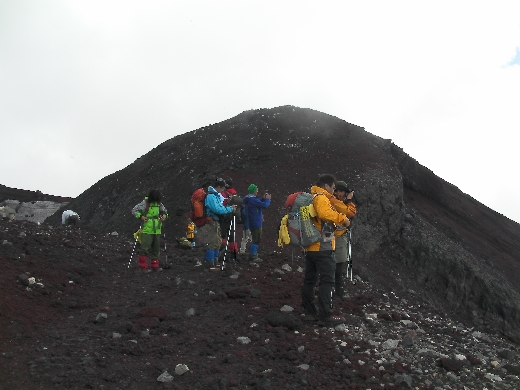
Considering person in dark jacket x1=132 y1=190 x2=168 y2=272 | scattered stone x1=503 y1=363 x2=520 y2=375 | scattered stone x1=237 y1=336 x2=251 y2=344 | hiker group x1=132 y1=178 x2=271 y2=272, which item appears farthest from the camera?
person in dark jacket x1=132 y1=190 x2=168 y2=272

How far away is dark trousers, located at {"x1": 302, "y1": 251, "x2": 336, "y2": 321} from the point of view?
25.8 feet

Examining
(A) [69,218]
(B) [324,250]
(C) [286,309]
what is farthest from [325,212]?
(A) [69,218]

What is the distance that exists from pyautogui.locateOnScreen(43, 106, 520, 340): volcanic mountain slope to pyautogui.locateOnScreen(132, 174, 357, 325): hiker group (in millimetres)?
3540

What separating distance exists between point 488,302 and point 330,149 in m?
8.47

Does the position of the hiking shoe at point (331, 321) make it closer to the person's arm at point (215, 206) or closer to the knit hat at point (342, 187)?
the knit hat at point (342, 187)

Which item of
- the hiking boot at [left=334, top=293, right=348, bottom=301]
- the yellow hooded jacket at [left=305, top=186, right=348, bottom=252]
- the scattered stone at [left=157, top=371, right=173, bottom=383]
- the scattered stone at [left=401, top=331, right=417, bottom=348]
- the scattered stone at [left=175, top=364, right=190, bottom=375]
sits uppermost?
the yellow hooded jacket at [left=305, top=186, right=348, bottom=252]

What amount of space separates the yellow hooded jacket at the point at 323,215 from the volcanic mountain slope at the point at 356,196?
7395 mm

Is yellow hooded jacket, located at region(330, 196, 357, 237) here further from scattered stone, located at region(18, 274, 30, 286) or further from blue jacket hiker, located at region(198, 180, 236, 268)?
scattered stone, located at region(18, 274, 30, 286)

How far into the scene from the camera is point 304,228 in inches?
308

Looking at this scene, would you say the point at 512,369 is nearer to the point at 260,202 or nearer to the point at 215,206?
the point at 215,206

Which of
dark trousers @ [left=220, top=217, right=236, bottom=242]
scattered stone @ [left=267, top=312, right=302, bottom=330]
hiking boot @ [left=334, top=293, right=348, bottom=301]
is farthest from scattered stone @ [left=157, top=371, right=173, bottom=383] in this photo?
dark trousers @ [left=220, top=217, right=236, bottom=242]

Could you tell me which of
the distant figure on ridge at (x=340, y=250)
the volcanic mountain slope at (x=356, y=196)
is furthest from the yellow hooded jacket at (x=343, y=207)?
the volcanic mountain slope at (x=356, y=196)

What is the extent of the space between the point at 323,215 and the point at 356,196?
498 inches

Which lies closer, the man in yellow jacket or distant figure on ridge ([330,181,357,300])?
the man in yellow jacket
